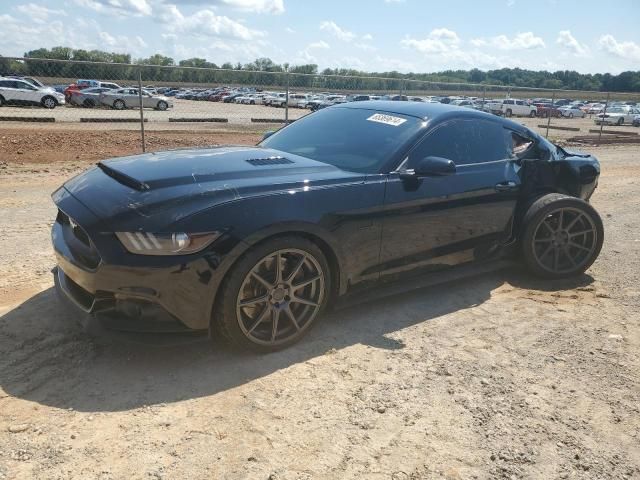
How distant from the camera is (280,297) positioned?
3404mm

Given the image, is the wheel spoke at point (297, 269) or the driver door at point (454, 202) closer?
the wheel spoke at point (297, 269)

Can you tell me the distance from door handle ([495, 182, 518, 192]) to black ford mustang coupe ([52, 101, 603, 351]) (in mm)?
18

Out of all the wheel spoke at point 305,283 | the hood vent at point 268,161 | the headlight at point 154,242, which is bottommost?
the wheel spoke at point 305,283

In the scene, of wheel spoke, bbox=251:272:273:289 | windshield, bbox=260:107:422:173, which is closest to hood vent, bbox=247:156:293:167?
windshield, bbox=260:107:422:173

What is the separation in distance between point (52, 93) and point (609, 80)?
128 m

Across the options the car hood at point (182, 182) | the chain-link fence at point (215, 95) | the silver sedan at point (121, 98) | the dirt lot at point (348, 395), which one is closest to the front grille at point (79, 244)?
the car hood at point (182, 182)

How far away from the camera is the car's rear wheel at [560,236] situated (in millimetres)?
4746

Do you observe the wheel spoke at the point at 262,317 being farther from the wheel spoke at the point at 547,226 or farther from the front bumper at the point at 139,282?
the wheel spoke at the point at 547,226

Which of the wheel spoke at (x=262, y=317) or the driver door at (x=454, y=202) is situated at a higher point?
the driver door at (x=454, y=202)

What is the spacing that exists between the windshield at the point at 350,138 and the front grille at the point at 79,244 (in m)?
1.77

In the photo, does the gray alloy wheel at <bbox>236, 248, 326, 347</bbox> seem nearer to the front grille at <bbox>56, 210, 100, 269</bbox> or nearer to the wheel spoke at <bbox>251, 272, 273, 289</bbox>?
the wheel spoke at <bbox>251, 272, 273, 289</bbox>

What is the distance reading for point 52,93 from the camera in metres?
29.2

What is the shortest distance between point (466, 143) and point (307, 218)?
1815 mm

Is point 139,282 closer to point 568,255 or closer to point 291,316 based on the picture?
point 291,316
